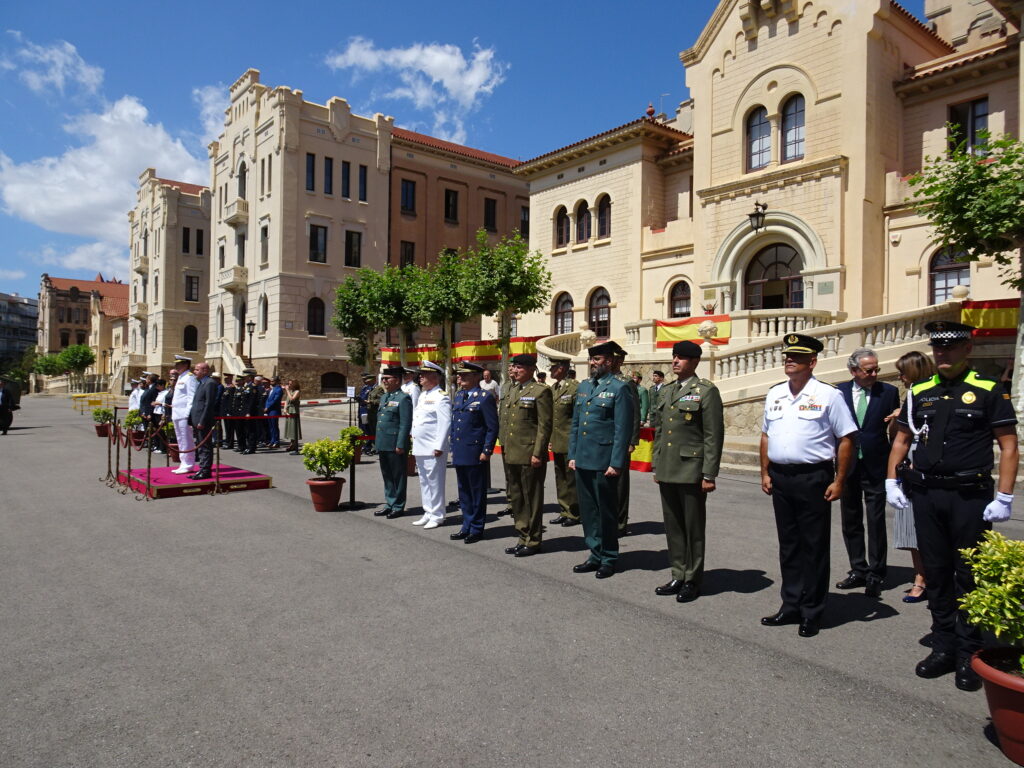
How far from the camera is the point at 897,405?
6.29 m

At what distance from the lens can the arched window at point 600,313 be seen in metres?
29.1

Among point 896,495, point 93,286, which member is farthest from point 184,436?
point 93,286

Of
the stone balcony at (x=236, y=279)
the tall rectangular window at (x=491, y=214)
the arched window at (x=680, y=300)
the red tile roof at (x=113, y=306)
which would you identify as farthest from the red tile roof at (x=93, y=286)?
the arched window at (x=680, y=300)

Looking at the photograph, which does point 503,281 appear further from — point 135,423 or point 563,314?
point 135,423

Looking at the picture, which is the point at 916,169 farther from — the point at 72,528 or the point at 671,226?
the point at 72,528

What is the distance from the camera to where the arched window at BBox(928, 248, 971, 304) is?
1964 cm

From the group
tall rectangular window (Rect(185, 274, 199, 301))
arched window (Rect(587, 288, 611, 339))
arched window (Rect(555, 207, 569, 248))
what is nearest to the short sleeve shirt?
arched window (Rect(587, 288, 611, 339))

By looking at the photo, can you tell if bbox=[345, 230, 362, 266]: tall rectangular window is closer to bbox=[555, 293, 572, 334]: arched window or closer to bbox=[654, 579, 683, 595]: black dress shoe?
bbox=[555, 293, 572, 334]: arched window

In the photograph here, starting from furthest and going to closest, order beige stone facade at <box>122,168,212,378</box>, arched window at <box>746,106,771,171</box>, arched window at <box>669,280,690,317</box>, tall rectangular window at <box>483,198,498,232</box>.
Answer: beige stone facade at <box>122,168,212,378</box> < tall rectangular window at <box>483,198,498,232</box> < arched window at <box>669,280,690,317</box> < arched window at <box>746,106,771,171</box>

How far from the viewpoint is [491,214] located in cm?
4875

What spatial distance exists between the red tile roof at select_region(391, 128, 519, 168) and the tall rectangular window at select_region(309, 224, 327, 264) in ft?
27.0

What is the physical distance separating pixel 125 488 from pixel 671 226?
69.4 feet

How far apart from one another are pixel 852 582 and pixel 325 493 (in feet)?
20.7

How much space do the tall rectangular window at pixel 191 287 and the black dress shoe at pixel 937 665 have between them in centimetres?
5782
